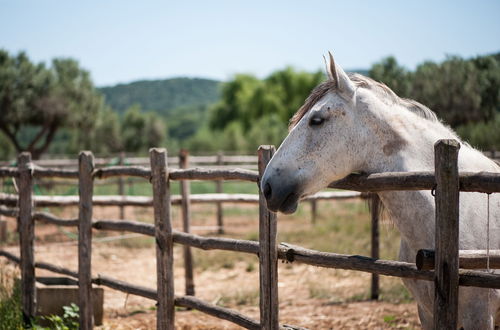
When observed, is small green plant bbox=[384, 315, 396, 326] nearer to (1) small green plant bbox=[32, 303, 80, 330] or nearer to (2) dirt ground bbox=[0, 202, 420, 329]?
(2) dirt ground bbox=[0, 202, 420, 329]

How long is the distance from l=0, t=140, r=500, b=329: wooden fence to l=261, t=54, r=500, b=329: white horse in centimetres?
19

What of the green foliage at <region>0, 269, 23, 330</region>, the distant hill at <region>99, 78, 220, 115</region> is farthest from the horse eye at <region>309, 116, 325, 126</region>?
the distant hill at <region>99, 78, 220, 115</region>

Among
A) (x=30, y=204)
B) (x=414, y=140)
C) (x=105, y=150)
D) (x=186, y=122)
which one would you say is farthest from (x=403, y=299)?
(x=186, y=122)

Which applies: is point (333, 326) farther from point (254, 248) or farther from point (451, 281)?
point (451, 281)

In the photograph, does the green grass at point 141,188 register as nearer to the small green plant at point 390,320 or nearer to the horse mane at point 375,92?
the small green plant at point 390,320

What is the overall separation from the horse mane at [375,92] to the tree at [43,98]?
80.5 ft

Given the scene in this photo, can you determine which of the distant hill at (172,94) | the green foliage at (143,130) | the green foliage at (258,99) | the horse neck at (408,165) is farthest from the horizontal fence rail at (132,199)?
the distant hill at (172,94)

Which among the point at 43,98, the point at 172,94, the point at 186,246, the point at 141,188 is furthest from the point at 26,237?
the point at 172,94

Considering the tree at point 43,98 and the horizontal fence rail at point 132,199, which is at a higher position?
the tree at point 43,98

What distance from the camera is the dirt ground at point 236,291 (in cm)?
516

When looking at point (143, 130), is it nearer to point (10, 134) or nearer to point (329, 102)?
point (10, 134)

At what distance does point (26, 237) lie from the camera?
5.41 metres

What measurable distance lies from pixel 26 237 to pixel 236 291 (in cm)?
268

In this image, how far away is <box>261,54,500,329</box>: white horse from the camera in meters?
2.67
